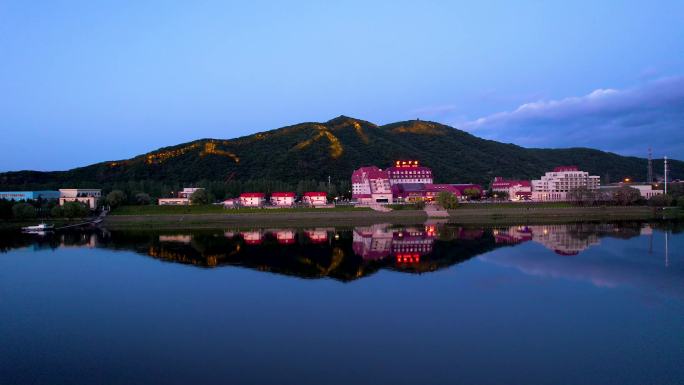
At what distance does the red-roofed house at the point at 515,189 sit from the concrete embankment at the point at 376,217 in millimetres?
11391

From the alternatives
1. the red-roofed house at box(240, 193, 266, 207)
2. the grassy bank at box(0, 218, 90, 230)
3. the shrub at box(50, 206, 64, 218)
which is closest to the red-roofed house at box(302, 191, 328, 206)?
the red-roofed house at box(240, 193, 266, 207)

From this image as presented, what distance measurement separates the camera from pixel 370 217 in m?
43.9

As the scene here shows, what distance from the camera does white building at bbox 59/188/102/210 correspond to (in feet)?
158

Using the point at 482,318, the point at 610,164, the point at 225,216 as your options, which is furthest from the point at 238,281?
the point at 610,164

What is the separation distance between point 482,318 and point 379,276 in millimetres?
6507

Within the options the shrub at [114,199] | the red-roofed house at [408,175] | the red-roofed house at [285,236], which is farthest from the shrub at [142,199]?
the red-roofed house at [408,175]

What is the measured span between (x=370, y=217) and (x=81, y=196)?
29.5m

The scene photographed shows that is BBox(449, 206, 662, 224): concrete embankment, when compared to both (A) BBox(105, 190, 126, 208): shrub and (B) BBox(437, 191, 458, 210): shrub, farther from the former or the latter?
(A) BBox(105, 190, 126, 208): shrub

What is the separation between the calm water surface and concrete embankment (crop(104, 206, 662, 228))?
14.9 m

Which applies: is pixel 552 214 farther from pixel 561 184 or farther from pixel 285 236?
pixel 285 236

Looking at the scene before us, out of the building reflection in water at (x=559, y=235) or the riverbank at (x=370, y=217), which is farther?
the riverbank at (x=370, y=217)

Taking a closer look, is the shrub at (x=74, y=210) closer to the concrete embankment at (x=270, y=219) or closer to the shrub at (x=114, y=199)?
the concrete embankment at (x=270, y=219)

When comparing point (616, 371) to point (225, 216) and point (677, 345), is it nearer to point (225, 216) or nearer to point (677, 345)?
point (677, 345)

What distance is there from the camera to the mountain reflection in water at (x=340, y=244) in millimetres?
21750
